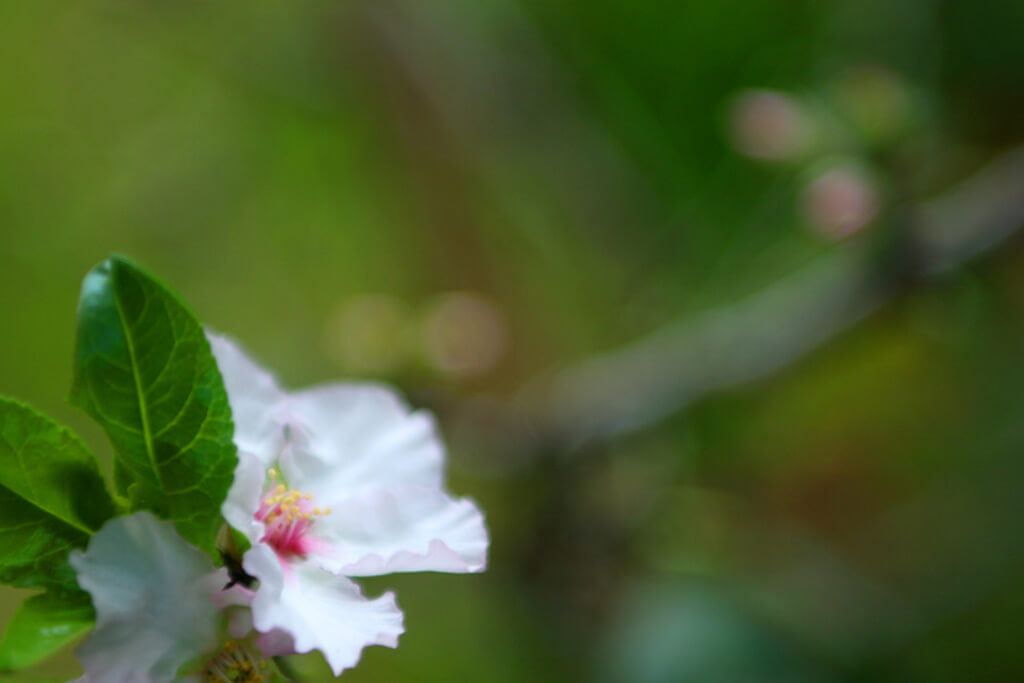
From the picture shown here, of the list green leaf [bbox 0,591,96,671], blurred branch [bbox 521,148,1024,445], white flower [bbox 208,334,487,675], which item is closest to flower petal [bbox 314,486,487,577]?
white flower [bbox 208,334,487,675]

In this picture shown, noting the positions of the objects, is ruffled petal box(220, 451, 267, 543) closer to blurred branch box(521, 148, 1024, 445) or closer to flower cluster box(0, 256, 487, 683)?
flower cluster box(0, 256, 487, 683)

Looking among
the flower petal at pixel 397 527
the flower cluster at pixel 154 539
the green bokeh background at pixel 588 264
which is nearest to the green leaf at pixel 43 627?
the flower cluster at pixel 154 539

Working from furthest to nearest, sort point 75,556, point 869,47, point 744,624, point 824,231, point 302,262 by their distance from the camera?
point 302,262 < point 869,47 < point 744,624 < point 824,231 < point 75,556

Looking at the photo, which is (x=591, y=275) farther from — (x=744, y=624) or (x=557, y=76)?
(x=744, y=624)

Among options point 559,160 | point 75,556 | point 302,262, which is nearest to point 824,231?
point 559,160

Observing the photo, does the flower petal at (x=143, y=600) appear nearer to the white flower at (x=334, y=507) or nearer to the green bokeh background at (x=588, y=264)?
the white flower at (x=334, y=507)

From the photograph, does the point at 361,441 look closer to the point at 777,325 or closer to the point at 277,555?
the point at 277,555
